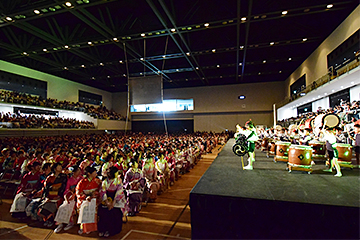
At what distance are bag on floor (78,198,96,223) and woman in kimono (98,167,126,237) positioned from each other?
0.12 metres

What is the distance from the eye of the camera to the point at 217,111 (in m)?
22.5

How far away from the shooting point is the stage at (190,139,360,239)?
193 centimetres

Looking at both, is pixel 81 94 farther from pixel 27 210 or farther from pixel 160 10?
pixel 27 210

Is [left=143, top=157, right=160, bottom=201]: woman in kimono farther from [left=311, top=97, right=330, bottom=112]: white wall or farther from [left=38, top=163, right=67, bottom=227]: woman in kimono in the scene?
[left=311, top=97, right=330, bottom=112]: white wall

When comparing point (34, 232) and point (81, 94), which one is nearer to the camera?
point (34, 232)

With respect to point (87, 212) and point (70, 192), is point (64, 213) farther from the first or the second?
point (87, 212)

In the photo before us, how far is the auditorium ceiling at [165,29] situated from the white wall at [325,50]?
37cm

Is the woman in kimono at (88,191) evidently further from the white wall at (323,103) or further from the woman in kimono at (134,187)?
the white wall at (323,103)

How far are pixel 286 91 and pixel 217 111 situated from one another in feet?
25.9

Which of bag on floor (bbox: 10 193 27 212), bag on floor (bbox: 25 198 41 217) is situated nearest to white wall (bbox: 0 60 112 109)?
bag on floor (bbox: 10 193 27 212)

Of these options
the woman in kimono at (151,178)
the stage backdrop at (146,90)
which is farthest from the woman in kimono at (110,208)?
the stage backdrop at (146,90)

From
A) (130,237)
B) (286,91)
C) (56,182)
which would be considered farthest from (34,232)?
(286,91)

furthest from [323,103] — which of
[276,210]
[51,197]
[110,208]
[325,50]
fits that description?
[51,197]

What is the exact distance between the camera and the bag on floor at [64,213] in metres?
3.16
